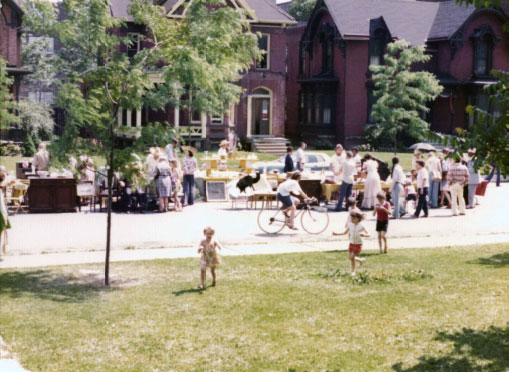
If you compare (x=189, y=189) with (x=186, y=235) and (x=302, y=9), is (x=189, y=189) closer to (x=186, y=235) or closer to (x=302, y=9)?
(x=186, y=235)

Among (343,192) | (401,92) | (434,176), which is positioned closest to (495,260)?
(343,192)

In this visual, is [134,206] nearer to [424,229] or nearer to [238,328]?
[424,229]

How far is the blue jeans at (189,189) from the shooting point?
79.7 ft

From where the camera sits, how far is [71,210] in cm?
2253

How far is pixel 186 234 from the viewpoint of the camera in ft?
62.2

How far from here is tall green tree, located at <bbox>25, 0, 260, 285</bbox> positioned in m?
13.2

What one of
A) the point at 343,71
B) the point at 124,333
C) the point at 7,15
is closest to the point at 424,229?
the point at 124,333

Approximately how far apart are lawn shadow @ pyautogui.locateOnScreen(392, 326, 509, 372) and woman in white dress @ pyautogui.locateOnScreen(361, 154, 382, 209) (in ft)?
44.2

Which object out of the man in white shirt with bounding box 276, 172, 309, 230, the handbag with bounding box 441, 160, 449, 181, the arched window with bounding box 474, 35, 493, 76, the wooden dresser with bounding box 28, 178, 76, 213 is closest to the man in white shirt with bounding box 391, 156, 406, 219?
the handbag with bounding box 441, 160, 449, 181

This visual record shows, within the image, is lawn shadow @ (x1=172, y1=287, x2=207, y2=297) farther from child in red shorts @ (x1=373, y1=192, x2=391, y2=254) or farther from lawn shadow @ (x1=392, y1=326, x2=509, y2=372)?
child in red shorts @ (x1=373, y1=192, x2=391, y2=254)

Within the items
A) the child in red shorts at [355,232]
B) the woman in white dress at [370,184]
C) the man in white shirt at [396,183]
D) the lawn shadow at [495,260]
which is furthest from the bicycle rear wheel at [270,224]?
the lawn shadow at [495,260]

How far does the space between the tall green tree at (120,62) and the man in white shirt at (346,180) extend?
9.79 metres

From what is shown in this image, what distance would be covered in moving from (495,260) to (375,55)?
1385 inches

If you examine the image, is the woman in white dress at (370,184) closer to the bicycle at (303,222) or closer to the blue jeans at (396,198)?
the blue jeans at (396,198)
